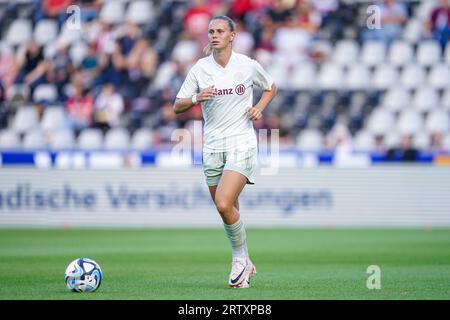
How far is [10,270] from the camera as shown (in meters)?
12.6

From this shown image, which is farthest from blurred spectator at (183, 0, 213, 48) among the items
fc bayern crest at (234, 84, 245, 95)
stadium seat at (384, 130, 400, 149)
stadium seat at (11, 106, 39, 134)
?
fc bayern crest at (234, 84, 245, 95)

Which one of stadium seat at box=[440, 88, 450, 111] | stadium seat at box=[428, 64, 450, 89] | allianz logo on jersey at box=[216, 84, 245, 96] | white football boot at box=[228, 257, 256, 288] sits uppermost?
stadium seat at box=[428, 64, 450, 89]

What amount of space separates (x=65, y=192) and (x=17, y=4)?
310 inches

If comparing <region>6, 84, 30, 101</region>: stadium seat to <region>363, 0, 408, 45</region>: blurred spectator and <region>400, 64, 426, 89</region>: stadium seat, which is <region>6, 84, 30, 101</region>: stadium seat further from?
<region>400, 64, 426, 89</region>: stadium seat

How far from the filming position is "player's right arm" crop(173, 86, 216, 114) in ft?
34.3

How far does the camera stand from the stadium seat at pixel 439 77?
982 inches

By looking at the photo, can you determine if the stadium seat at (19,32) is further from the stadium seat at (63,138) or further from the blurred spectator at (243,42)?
the blurred spectator at (243,42)

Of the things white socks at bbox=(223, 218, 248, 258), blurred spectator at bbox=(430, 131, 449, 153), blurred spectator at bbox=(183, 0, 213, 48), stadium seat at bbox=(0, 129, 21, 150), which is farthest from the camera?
blurred spectator at bbox=(183, 0, 213, 48)

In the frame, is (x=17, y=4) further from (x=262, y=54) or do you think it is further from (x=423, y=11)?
(x=423, y=11)

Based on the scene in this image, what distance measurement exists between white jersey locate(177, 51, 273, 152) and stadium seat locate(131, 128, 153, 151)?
12841mm

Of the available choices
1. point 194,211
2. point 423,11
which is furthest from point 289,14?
point 194,211

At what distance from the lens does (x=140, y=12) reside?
2675 cm

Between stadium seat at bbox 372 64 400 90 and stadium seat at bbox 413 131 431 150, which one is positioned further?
stadium seat at bbox 372 64 400 90

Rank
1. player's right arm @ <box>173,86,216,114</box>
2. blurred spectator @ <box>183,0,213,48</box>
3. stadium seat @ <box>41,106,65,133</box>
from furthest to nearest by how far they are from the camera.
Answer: blurred spectator @ <box>183,0,213,48</box>
stadium seat @ <box>41,106,65,133</box>
player's right arm @ <box>173,86,216,114</box>
